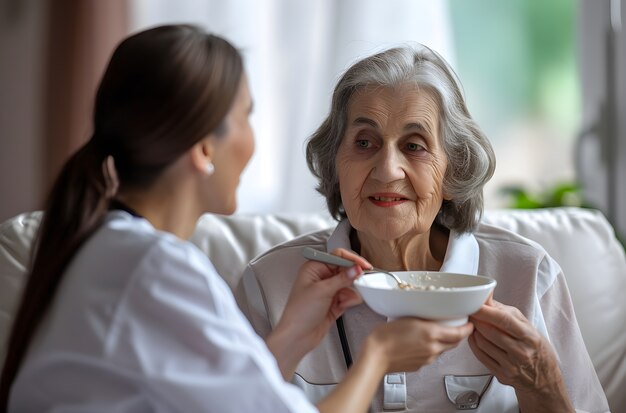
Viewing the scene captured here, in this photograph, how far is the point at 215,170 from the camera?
4.17 feet

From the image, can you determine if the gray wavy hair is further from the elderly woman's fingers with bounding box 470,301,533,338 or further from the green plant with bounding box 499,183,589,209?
the green plant with bounding box 499,183,589,209

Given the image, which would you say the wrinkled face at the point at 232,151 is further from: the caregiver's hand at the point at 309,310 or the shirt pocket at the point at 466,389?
the shirt pocket at the point at 466,389

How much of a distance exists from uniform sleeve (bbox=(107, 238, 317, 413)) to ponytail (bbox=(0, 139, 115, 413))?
173 millimetres

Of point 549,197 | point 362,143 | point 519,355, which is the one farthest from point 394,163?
point 549,197

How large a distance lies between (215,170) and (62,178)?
0.27 metres

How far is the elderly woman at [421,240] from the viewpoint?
1.69 m

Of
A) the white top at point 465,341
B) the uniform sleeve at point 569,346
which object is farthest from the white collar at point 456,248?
the uniform sleeve at point 569,346

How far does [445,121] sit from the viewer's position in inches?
69.0

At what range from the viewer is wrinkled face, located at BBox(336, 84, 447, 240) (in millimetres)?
1692

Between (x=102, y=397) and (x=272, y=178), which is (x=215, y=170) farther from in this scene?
(x=272, y=178)

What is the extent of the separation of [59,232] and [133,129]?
22cm

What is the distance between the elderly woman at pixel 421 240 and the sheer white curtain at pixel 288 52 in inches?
63.2

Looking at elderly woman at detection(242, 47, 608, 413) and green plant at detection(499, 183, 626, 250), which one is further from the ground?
elderly woman at detection(242, 47, 608, 413)


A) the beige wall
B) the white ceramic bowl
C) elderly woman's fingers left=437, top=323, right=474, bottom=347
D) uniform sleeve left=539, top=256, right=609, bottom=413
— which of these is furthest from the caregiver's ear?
the beige wall
